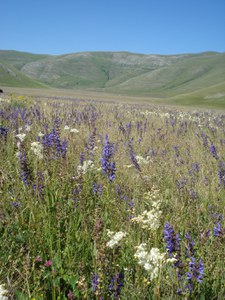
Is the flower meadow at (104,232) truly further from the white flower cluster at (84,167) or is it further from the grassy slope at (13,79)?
the grassy slope at (13,79)

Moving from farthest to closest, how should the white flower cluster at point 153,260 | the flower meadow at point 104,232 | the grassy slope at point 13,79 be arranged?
the grassy slope at point 13,79 → the flower meadow at point 104,232 → the white flower cluster at point 153,260

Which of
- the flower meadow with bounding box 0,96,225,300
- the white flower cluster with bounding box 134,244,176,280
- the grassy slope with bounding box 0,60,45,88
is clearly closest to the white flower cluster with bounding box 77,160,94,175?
the flower meadow with bounding box 0,96,225,300

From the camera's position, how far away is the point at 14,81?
6358 inches

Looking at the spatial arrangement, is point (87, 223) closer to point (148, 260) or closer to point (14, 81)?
point (148, 260)

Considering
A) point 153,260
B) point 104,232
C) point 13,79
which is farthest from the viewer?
point 13,79

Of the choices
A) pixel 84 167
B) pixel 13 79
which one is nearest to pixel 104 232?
pixel 84 167

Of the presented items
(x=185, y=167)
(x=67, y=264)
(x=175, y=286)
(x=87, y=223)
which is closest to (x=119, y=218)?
(x=87, y=223)

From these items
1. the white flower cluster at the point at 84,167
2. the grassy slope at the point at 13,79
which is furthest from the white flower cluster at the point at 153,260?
the grassy slope at the point at 13,79

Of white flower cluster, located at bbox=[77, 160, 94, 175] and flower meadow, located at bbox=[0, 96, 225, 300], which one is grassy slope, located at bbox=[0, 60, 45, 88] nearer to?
flower meadow, located at bbox=[0, 96, 225, 300]

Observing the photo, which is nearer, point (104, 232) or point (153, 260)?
point (153, 260)

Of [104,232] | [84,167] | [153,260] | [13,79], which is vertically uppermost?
[13,79]

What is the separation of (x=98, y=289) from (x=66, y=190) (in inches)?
91.6

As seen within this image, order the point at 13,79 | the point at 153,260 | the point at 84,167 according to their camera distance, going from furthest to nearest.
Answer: the point at 13,79 → the point at 84,167 → the point at 153,260

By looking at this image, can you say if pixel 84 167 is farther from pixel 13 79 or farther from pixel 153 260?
pixel 13 79
